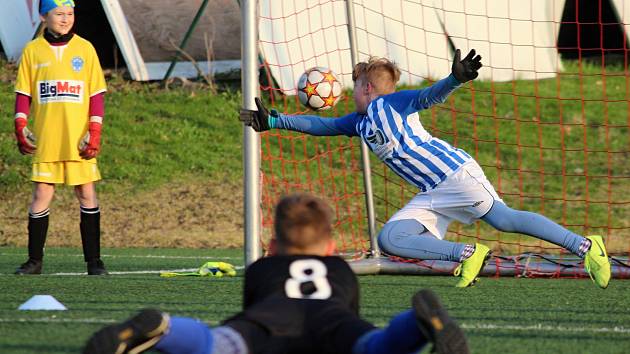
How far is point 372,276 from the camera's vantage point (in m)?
7.84

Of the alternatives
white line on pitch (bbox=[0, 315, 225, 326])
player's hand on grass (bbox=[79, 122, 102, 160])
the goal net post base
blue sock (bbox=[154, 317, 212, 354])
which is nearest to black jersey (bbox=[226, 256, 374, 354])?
blue sock (bbox=[154, 317, 212, 354])

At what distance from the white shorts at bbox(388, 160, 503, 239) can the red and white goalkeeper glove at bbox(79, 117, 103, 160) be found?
78.0 inches

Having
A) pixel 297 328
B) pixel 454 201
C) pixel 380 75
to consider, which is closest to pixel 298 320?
pixel 297 328

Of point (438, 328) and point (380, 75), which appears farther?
point (380, 75)

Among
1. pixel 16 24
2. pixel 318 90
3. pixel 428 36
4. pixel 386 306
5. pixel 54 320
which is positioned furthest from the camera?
pixel 16 24

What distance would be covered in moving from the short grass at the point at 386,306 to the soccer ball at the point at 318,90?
1.18 metres

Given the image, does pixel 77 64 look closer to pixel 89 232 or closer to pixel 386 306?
pixel 89 232

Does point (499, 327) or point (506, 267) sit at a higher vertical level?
point (506, 267)

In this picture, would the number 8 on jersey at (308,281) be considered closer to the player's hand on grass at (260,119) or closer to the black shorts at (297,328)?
the black shorts at (297,328)

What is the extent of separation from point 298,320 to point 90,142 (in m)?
4.04

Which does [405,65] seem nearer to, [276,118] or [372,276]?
[372,276]

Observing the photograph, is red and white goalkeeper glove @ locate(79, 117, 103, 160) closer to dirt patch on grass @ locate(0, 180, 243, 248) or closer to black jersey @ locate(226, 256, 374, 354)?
black jersey @ locate(226, 256, 374, 354)

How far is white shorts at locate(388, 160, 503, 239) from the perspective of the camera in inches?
257

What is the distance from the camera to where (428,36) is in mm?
14711
